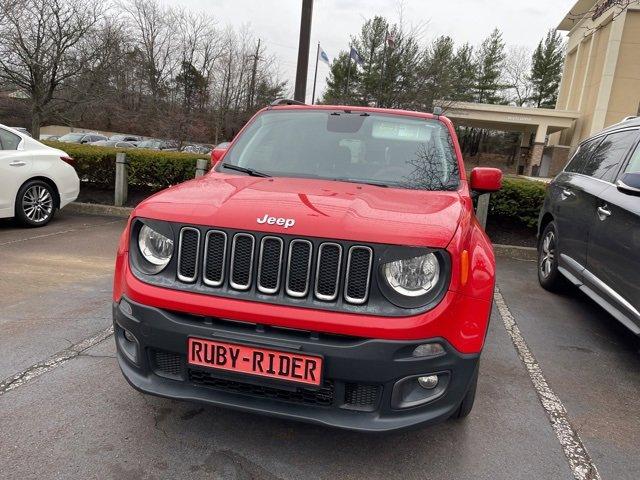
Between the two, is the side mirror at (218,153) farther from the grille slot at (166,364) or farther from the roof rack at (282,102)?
the grille slot at (166,364)

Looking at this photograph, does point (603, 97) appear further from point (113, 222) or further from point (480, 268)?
point (480, 268)

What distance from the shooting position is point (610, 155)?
180 inches

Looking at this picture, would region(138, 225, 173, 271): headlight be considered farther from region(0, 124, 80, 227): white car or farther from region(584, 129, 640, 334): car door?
region(0, 124, 80, 227): white car

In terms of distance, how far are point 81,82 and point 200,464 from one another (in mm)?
19410

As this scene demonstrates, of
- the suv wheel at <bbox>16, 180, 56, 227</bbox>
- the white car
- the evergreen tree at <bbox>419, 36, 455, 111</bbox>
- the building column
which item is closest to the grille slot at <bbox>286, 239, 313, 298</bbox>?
the white car

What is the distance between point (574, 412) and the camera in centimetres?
304

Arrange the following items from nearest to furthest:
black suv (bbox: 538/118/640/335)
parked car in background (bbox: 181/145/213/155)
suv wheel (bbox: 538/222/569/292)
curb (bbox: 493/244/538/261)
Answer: black suv (bbox: 538/118/640/335)
suv wheel (bbox: 538/222/569/292)
curb (bbox: 493/244/538/261)
parked car in background (bbox: 181/145/213/155)

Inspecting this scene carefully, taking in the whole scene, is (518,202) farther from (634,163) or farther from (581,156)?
(634,163)

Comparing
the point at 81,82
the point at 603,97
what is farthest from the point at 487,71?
the point at 81,82

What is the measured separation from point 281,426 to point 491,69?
2134 inches

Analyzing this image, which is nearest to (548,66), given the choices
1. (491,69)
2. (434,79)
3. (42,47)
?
(491,69)

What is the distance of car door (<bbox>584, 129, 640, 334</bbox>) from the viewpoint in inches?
136

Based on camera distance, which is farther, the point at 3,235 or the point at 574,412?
the point at 3,235

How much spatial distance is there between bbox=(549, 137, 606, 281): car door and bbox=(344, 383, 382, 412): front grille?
3174mm
